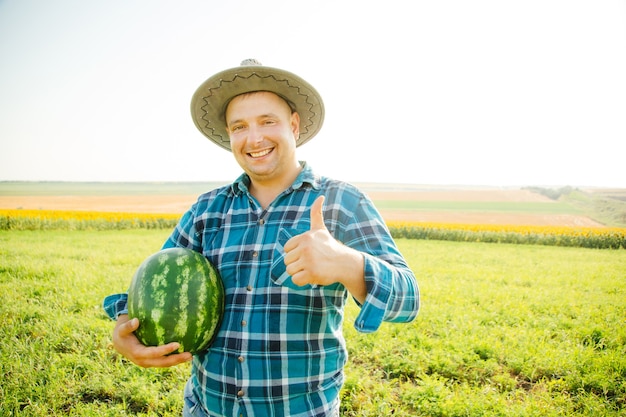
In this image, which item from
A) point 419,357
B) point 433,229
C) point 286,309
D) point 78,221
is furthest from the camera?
point 433,229

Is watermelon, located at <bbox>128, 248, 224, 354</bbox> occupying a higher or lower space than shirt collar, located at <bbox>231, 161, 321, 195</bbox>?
lower

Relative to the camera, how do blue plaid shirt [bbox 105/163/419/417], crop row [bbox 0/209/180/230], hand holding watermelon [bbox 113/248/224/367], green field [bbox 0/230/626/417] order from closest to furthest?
1. blue plaid shirt [bbox 105/163/419/417]
2. hand holding watermelon [bbox 113/248/224/367]
3. green field [bbox 0/230/626/417]
4. crop row [bbox 0/209/180/230]

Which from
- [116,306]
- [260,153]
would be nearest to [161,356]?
[116,306]

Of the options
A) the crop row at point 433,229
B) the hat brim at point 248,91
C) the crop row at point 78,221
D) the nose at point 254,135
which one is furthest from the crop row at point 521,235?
the nose at point 254,135

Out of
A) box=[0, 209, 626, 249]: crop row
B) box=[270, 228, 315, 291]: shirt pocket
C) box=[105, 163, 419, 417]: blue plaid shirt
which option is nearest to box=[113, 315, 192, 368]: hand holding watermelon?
box=[105, 163, 419, 417]: blue plaid shirt

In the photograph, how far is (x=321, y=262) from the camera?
1215 mm

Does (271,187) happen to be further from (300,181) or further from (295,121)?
(295,121)

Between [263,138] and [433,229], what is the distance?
68.8 ft

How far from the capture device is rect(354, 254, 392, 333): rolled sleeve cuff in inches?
49.7

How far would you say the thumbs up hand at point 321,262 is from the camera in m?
1.21

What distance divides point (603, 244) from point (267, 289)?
2421 centimetres

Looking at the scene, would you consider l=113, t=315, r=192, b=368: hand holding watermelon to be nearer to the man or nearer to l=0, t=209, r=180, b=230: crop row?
the man

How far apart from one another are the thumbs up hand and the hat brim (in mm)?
914

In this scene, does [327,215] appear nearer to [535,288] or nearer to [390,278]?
[390,278]
